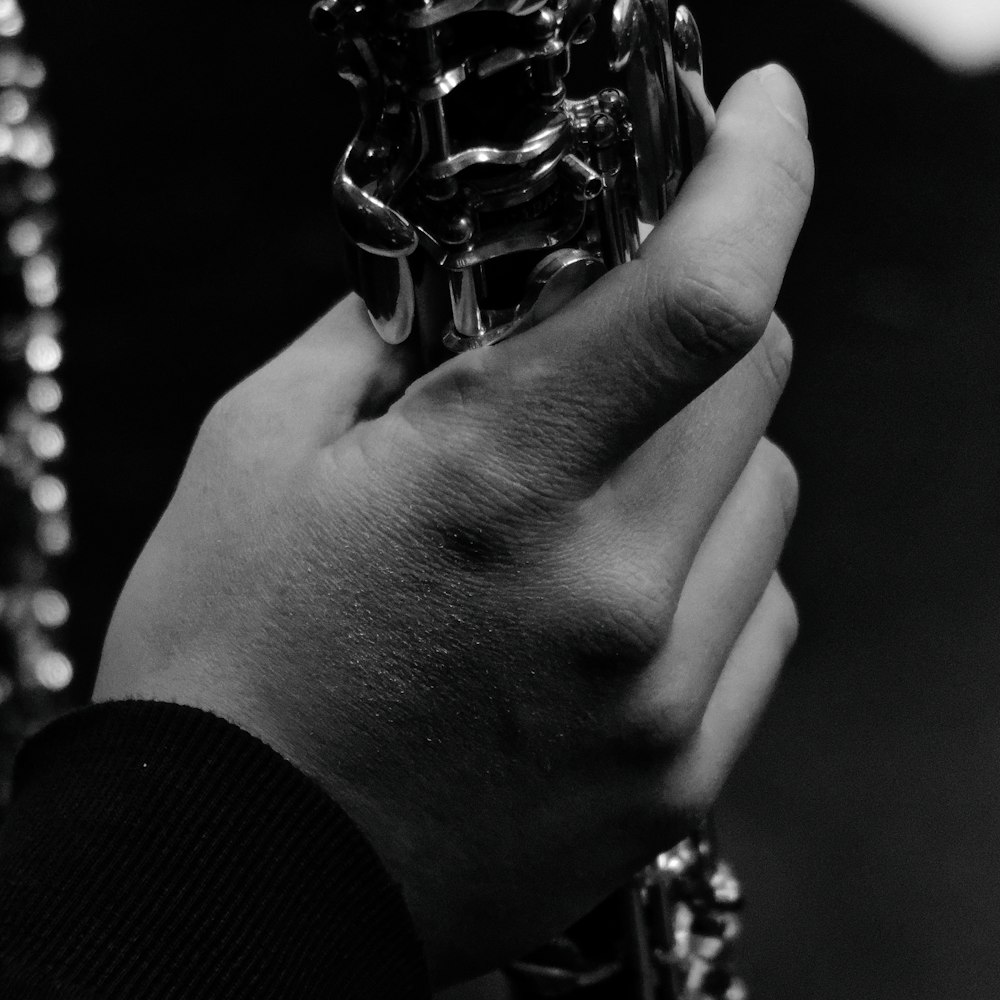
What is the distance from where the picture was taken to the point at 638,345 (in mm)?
379

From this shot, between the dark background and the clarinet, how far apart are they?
0.77 meters

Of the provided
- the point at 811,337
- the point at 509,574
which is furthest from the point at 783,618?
the point at 811,337

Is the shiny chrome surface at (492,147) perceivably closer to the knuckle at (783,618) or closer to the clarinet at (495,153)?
the clarinet at (495,153)

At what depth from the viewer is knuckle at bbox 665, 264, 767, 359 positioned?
1.24ft

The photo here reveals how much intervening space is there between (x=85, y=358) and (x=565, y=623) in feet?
3.15

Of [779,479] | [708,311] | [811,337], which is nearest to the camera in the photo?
[708,311]

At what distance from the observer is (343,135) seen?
1285 millimetres

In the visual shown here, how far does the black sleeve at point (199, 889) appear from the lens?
0.40 m

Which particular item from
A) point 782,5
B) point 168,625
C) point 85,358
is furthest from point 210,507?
point 782,5

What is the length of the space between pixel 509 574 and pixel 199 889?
0.48 feet

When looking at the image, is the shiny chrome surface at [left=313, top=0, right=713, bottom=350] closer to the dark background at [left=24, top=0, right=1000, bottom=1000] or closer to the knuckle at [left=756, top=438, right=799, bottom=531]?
the knuckle at [left=756, top=438, right=799, bottom=531]

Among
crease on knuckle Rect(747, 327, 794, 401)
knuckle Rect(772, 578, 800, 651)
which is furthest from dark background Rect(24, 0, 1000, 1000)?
crease on knuckle Rect(747, 327, 794, 401)

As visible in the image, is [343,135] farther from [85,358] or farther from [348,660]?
[348,660]

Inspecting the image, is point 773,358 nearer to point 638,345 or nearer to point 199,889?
point 638,345
